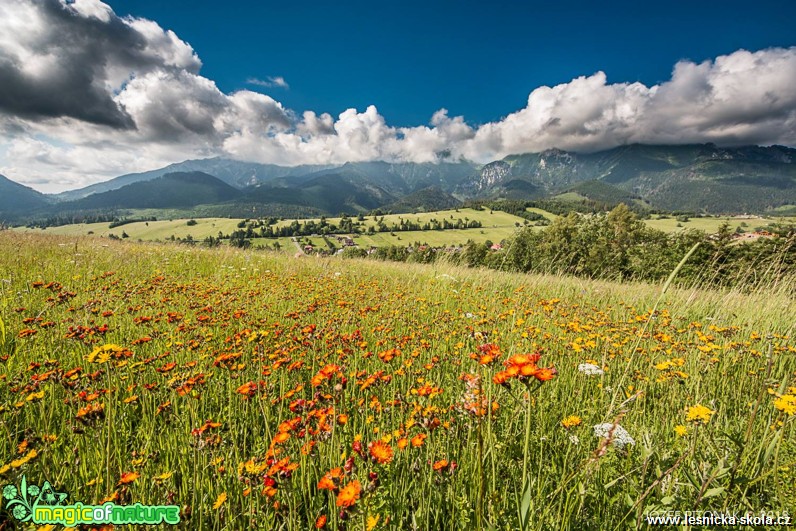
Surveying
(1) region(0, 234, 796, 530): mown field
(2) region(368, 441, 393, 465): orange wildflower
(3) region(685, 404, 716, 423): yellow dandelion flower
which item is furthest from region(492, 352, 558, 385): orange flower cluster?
(3) region(685, 404, 716, 423): yellow dandelion flower

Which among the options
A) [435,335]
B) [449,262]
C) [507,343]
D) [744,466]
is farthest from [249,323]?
[449,262]

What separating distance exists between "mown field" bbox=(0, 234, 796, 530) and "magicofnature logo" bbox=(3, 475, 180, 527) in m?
0.07

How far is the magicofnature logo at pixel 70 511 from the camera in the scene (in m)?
1.44

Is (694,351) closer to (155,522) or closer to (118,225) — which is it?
(155,522)

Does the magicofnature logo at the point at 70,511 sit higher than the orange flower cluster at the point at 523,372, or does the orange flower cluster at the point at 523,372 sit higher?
the orange flower cluster at the point at 523,372

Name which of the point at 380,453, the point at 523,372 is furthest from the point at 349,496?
the point at 523,372

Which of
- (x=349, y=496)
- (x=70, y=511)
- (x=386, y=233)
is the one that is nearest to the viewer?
(x=349, y=496)

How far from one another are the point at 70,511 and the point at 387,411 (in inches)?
68.9

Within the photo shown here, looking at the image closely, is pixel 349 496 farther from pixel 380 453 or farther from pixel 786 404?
pixel 786 404

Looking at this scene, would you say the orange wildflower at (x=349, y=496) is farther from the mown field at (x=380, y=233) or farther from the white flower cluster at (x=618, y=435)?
the mown field at (x=380, y=233)

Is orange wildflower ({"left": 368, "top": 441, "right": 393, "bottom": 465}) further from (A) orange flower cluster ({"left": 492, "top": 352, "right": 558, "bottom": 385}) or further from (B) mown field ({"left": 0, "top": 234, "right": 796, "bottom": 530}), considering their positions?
(A) orange flower cluster ({"left": 492, "top": 352, "right": 558, "bottom": 385})

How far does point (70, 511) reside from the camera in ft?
4.80

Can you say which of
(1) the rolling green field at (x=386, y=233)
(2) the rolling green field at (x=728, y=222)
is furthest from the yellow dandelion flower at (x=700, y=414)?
(1) the rolling green field at (x=386, y=233)

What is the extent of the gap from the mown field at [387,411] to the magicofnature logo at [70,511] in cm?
7
